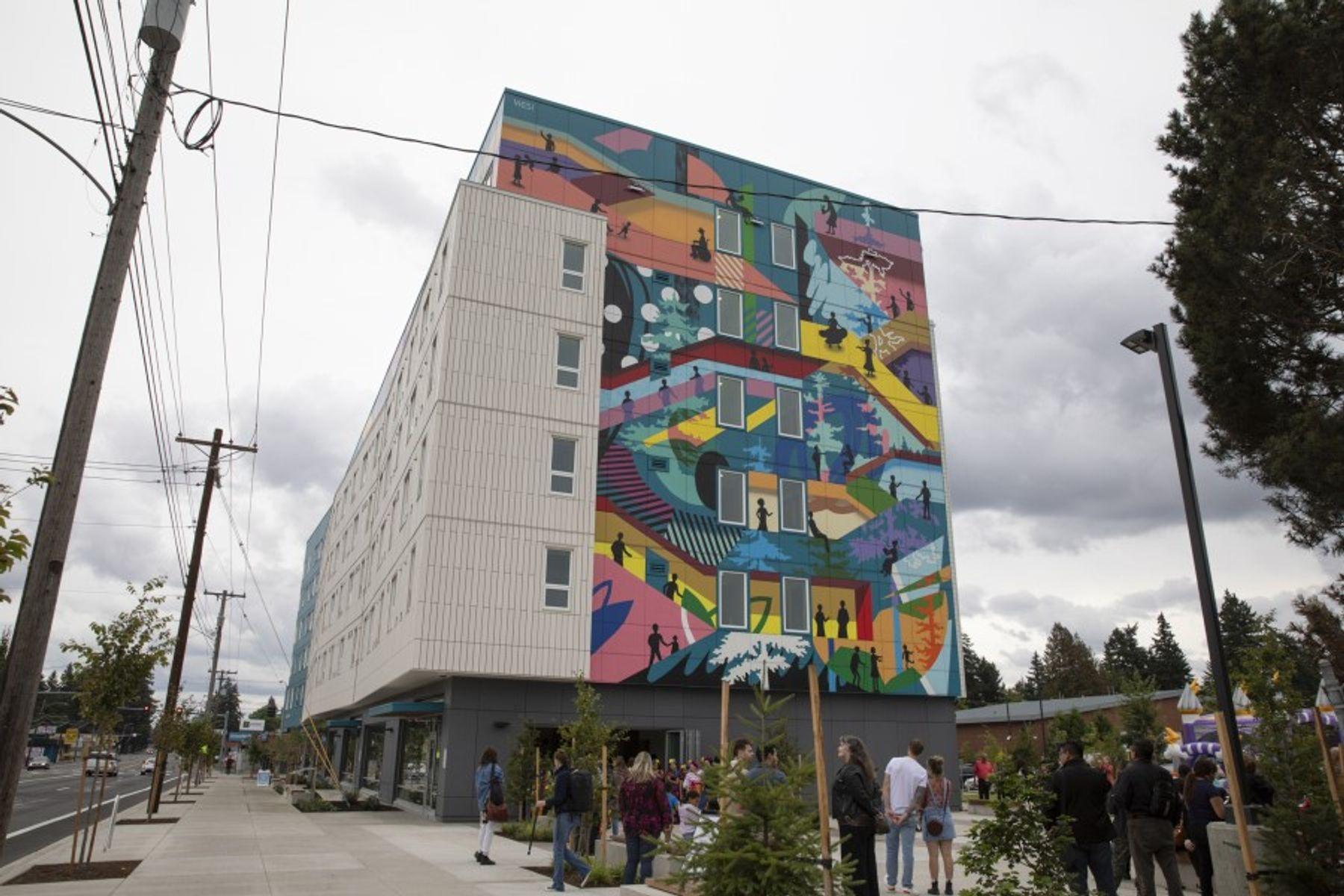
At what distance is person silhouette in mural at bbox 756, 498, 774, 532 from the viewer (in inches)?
1210

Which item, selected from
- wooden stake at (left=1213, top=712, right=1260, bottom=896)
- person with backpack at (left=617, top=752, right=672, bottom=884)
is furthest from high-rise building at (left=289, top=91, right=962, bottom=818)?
wooden stake at (left=1213, top=712, right=1260, bottom=896)

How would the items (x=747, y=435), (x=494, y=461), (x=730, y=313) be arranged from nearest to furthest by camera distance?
1. (x=494, y=461)
2. (x=747, y=435)
3. (x=730, y=313)

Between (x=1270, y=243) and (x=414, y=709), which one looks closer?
(x=1270, y=243)

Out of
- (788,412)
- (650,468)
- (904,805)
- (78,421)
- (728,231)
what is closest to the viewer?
(78,421)

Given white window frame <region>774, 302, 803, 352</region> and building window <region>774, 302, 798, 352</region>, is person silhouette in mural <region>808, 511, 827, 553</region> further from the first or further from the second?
building window <region>774, 302, 798, 352</region>

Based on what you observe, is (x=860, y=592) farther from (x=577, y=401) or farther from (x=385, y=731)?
(x=385, y=731)

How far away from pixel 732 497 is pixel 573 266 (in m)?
9.29

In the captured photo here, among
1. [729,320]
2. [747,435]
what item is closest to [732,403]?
[747,435]

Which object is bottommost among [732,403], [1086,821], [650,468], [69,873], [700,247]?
[69,873]

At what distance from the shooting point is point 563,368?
2898 cm

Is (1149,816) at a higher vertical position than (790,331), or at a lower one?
lower

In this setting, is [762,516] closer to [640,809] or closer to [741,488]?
[741,488]

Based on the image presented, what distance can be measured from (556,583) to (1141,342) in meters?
18.8

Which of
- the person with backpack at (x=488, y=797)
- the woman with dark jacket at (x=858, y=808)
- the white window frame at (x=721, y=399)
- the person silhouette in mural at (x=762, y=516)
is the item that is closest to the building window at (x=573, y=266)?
the white window frame at (x=721, y=399)
